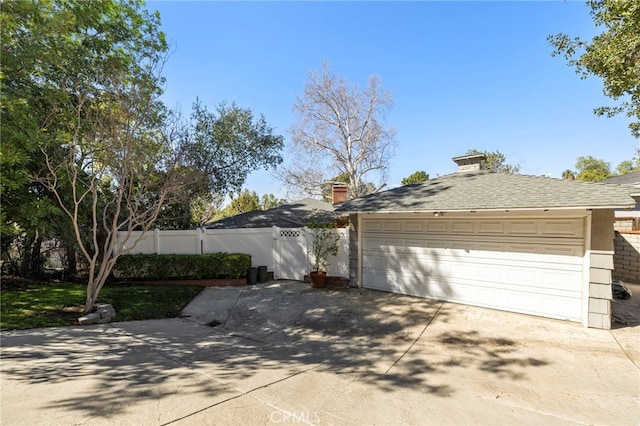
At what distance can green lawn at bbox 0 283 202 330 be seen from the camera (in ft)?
21.1

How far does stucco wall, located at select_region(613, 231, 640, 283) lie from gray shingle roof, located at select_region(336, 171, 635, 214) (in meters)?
4.98

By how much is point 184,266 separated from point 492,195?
387 inches

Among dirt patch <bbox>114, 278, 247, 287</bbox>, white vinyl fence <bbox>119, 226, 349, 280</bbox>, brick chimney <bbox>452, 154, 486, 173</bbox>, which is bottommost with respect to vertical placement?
dirt patch <bbox>114, 278, 247, 287</bbox>

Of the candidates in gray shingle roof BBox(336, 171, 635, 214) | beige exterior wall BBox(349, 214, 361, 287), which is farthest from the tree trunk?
beige exterior wall BBox(349, 214, 361, 287)

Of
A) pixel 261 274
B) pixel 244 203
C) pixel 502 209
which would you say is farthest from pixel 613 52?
pixel 244 203

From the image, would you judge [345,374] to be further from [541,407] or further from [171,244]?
[171,244]

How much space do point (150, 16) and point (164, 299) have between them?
26.6 feet

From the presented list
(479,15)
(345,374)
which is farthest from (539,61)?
(345,374)

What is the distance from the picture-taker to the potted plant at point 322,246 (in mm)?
9538

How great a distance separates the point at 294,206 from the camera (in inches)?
642

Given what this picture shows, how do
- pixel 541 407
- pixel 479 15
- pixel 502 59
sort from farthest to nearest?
pixel 502 59
pixel 479 15
pixel 541 407

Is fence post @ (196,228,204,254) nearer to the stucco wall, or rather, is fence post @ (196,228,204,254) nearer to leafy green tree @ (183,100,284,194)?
leafy green tree @ (183,100,284,194)

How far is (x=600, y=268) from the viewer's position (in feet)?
17.9

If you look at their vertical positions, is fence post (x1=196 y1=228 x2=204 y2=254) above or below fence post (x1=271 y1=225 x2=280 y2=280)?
above
